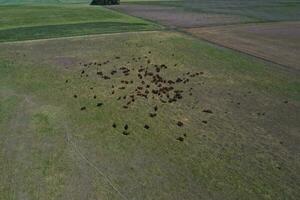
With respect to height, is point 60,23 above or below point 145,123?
below

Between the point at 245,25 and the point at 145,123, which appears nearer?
the point at 145,123

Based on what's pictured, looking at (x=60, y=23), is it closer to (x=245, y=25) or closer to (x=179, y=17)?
(x=179, y=17)

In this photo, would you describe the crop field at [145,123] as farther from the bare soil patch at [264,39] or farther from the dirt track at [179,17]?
the dirt track at [179,17]

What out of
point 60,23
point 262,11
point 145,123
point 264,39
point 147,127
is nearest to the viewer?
point 147,127

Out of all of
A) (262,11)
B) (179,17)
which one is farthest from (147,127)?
(262,11)

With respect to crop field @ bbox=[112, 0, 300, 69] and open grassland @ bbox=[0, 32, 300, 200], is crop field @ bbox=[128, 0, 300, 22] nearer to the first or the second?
crop field @ bbox=[112, 0, 300, 69]

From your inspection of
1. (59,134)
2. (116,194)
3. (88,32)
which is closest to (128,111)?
(59,134)
